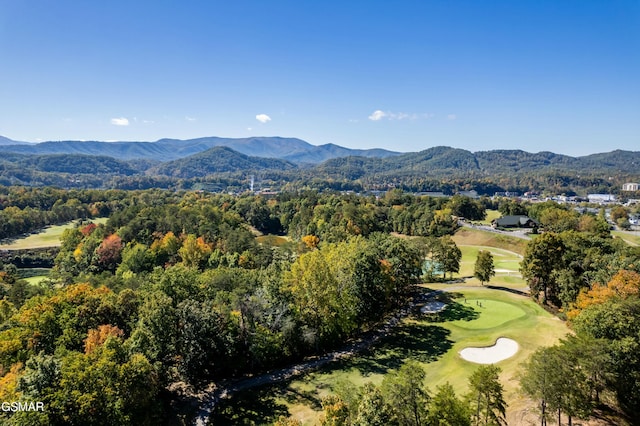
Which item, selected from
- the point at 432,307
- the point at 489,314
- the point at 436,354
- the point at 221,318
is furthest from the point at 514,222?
the point at 221,318

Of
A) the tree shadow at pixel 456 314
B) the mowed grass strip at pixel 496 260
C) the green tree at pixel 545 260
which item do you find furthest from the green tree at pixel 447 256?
the green tree at pixel 545 260

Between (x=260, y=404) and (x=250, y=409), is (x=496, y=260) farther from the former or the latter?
(x=250, y=409)

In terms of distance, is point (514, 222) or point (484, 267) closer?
point (484, 267)

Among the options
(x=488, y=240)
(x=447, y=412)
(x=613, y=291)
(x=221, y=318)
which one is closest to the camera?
(x=447, y=412)

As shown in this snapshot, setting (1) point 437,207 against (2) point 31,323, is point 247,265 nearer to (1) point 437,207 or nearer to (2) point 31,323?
(2) point 31,323

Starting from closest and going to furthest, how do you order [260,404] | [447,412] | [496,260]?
[447,412], [260,404], [496,260]

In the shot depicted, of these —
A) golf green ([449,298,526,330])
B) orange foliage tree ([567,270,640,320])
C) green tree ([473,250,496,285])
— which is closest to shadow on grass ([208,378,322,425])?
golf green ([449,298,526,330])

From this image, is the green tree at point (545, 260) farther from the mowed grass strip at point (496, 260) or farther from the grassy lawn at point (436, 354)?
the mowed grass strip at point (496, 260)
